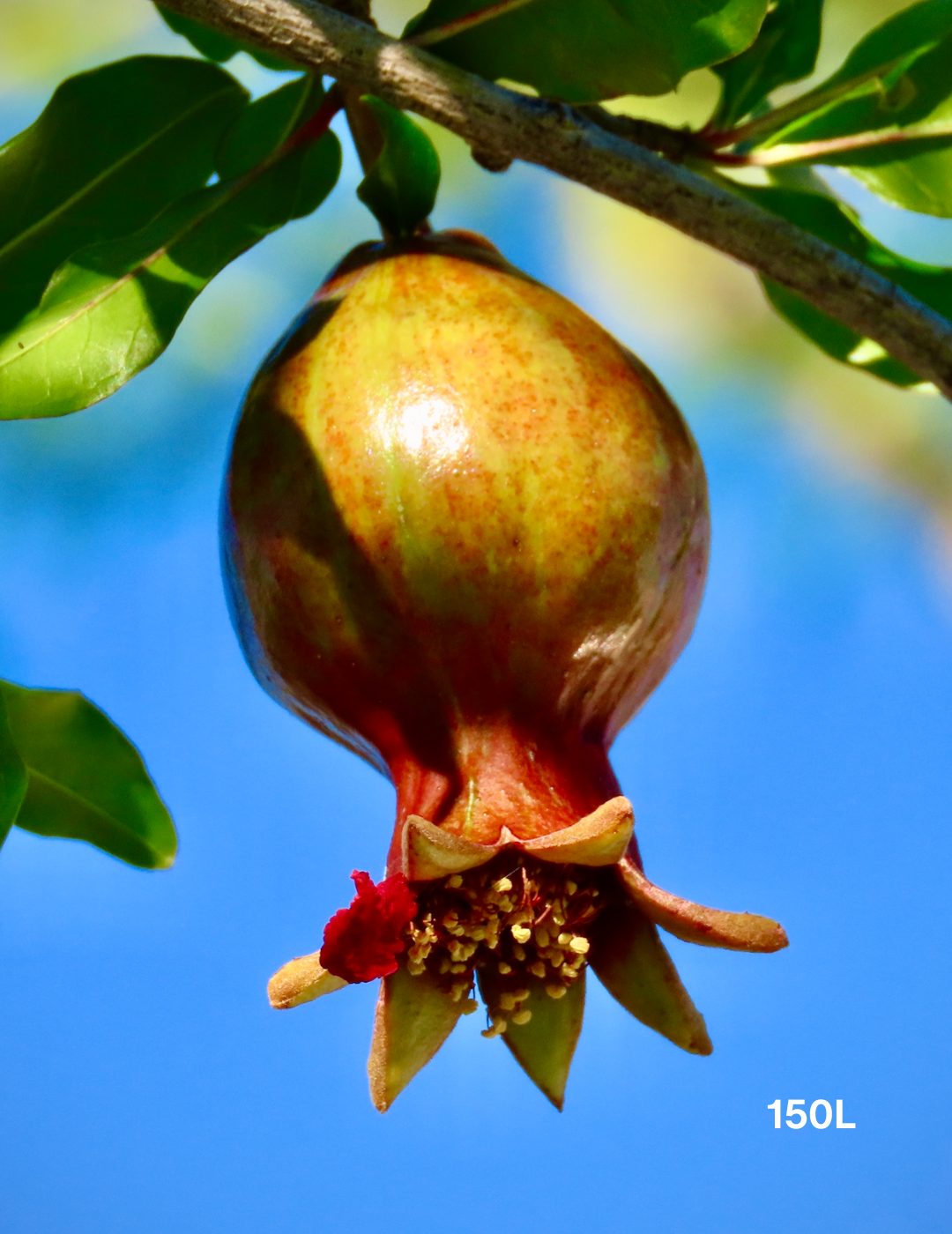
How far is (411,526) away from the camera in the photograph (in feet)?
2.73

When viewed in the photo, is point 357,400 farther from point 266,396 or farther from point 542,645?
point 542,645

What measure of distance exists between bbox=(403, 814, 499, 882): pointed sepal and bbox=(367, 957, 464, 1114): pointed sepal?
0.10 meters

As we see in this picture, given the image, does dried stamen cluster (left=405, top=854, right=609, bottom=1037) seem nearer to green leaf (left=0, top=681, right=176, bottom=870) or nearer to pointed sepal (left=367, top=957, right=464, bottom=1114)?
pointed sepal (left=367, top=957, right=464, bottom=1114)

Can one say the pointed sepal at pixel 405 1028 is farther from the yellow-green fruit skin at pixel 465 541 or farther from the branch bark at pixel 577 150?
the branch bark at pixel 577 150

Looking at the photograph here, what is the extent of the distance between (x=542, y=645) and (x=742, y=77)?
21.4 inches

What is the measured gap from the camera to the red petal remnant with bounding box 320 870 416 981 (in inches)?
29.7

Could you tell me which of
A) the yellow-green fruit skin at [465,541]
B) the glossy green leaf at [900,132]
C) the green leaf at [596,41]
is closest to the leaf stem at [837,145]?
the glossy green leaf at [900,132]

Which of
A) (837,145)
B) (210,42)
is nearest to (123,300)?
(210,42)

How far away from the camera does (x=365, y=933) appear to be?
2.49ft

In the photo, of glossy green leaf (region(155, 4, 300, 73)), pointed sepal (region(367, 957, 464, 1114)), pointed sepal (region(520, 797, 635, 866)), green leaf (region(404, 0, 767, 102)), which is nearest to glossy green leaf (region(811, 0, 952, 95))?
green leaf (region(404, 0, 767, 102))

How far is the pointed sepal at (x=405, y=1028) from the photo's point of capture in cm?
82

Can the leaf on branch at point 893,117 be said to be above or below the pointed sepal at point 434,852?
above

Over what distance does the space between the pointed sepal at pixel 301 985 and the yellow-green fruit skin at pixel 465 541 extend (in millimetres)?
119

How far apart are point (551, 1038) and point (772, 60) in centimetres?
81
